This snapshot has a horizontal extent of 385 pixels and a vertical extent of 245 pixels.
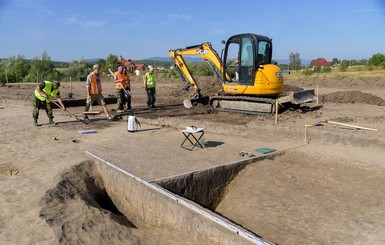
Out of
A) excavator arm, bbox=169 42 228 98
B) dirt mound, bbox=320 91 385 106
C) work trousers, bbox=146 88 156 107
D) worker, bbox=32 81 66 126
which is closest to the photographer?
worker, bbox=32 81 66 126

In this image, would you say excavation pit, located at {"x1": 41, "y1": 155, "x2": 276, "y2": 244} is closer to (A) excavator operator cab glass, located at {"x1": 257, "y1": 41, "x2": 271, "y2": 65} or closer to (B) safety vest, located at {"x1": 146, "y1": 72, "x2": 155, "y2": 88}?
(A) excavator operator cab glass, located at {"x1": 257, "y1": 41, "x2": 271, "y2": 65}

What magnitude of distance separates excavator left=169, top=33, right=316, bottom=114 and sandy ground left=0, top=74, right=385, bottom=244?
932 millimetres

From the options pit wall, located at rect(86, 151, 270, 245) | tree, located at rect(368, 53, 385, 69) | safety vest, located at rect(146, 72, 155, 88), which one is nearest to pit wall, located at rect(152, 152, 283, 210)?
pit wall, located at rect(86, 151, 270, 245)

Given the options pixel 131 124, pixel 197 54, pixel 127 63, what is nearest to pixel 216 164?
pixel 131 124

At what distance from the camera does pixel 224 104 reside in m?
12.7

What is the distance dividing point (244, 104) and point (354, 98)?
5.97m

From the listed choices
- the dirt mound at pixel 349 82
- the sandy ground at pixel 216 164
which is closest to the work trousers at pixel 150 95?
the sandy ground at pixel 216 164

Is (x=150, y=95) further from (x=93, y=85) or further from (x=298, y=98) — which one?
(x=298, y=98)

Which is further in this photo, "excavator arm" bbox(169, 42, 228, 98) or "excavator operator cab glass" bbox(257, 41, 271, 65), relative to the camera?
"excavator arm" bbox(169, 42, 228, 98)

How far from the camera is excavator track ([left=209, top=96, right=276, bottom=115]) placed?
36.8ft

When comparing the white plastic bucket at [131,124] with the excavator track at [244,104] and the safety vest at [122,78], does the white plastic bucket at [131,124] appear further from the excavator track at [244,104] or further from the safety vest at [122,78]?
the excavator track at [244,104]

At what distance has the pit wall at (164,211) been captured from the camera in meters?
3.69

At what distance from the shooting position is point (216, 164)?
629 cm

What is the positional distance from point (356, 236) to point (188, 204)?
2009 mm
